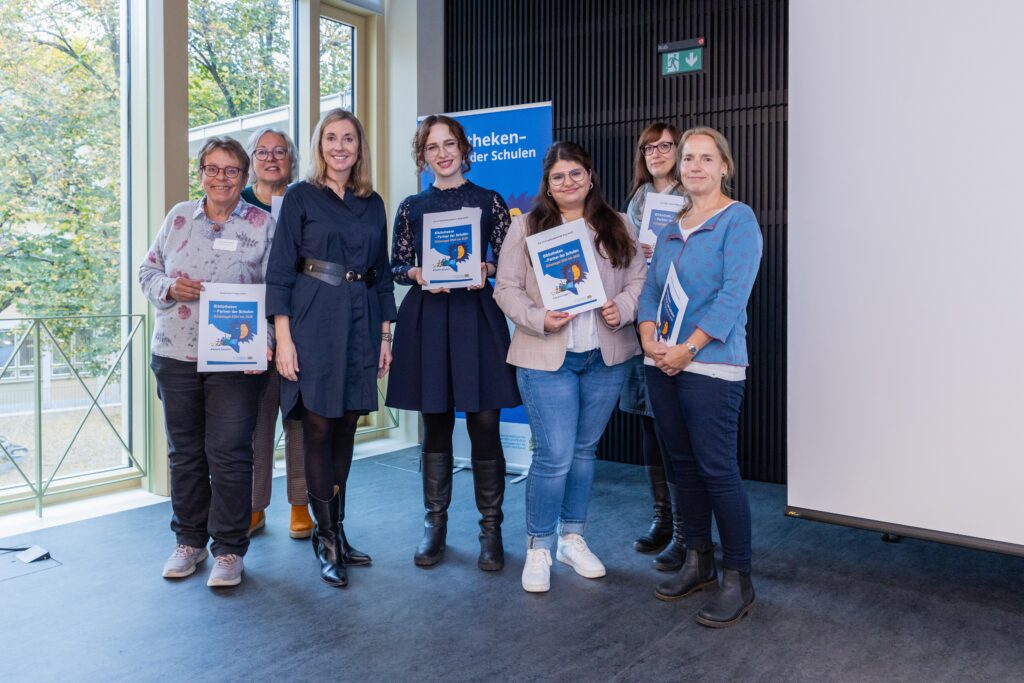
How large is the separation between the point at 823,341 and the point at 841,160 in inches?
22.0

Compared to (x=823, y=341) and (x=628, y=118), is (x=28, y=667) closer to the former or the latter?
(x=823, y=341)

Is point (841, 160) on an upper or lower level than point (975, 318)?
upper

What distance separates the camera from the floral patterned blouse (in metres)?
2.48

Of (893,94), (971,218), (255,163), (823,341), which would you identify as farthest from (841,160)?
(255,163)

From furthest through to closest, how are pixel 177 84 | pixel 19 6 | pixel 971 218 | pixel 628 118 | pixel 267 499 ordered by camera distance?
pixel 628 118 → pixel 177 84 → pixel 19 6 → pixel 267 499 → pixel 971 218

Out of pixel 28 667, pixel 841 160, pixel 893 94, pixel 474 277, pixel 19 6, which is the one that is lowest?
pixel 28 667

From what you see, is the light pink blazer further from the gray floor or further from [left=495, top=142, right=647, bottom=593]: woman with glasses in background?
the gray floor

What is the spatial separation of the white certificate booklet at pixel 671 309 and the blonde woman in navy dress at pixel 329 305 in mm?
946

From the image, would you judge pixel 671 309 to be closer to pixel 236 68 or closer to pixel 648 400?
pixel 648 400

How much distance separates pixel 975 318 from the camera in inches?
86.2

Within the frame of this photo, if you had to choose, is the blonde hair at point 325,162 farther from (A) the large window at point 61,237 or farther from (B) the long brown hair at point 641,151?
(A) the large window at point 61,237

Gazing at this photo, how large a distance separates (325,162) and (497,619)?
5.00ft

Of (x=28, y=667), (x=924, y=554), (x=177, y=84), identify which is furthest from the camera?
(x=177, y=84)

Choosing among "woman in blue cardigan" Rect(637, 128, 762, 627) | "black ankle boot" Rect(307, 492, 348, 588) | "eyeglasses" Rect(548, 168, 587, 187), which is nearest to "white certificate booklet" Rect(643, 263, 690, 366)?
"woman in blue cardigan" Rect(637, 128, 762, 627)
